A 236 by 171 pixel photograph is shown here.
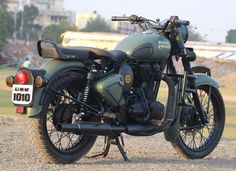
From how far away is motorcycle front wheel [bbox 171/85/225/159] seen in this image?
365 inches

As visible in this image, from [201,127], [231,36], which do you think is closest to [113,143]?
[201,127]

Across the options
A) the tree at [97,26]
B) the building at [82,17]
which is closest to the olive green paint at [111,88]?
the tree at [97,26]

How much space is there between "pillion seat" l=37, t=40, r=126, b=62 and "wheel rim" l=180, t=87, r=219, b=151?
169 cm

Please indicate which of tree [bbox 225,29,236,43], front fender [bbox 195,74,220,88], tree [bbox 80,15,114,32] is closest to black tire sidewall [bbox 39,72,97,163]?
front fender [bbox 195,74,220,88]

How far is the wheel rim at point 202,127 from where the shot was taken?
30.8ft

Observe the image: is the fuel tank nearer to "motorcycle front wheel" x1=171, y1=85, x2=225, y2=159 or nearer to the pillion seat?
the pillion seat

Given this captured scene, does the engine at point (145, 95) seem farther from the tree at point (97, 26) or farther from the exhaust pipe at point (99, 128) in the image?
the tree at point (97, 26)

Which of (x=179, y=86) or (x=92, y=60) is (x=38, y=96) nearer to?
(x=92, y=60)

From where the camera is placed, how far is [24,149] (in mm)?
8961

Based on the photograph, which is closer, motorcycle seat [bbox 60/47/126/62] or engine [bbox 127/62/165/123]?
→ motorcycle seat [bbox 60/47/126/62]

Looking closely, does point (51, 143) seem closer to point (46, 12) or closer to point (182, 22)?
point (182, 22)

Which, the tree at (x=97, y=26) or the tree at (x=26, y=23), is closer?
the tree at (x=26, y=23)

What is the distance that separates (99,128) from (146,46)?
3.95 ft

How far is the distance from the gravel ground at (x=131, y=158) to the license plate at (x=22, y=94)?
0.66 meters
